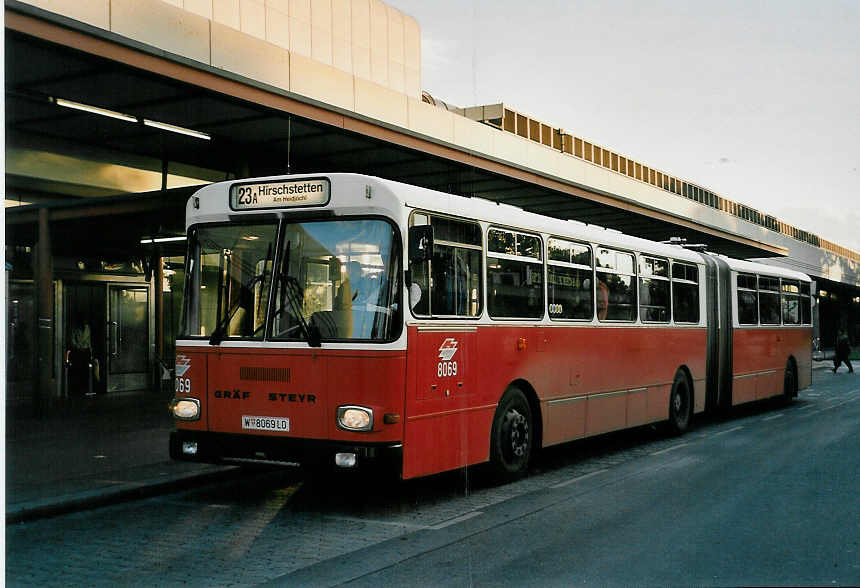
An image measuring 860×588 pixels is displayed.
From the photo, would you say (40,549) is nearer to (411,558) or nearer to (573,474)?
(411,558)

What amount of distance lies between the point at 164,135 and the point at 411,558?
11429 mm

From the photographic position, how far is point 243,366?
877 centimetres

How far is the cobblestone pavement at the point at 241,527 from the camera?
21.7ft

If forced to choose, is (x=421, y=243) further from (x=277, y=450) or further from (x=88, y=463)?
(x=88, y=463)

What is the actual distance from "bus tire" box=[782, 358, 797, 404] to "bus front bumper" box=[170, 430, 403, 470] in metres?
14.6

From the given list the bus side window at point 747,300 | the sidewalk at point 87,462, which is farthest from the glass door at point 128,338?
the bus side window at point 747,300

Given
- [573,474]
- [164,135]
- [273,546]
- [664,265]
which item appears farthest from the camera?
[164,135]

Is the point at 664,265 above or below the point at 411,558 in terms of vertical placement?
above

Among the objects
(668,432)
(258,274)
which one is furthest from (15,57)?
(668,432)

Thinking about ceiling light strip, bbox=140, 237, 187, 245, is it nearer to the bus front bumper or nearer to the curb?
the curb

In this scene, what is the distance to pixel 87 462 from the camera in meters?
11.4

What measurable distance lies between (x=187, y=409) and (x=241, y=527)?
4.82ft

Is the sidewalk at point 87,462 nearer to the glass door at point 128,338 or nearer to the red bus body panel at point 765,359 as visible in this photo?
the glass door at point 128,338

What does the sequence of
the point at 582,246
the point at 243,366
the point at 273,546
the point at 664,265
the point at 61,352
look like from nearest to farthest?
1. the point at 273,546
2. the point at 243,366
3. the point at 582,246
4. the point at 664,265
5. the point at 61,352
